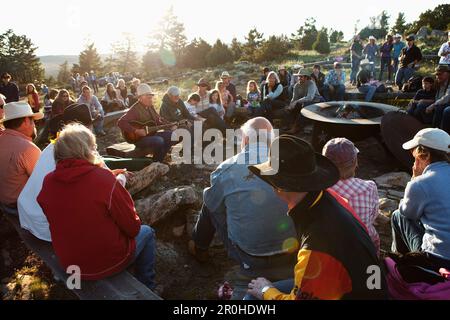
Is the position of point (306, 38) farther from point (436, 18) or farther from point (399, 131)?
point (399, 131)

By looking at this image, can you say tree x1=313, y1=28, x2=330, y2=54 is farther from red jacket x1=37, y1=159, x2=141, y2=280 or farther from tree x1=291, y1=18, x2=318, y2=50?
red jacket x1=37, y1=159, x2=141, y2=280

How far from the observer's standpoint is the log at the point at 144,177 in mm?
4523

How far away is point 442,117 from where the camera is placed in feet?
20.9

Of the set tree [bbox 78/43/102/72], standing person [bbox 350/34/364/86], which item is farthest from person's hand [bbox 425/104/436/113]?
tree [bbox 78/43/102/72]

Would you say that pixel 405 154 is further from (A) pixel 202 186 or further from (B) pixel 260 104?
(B) pixel 260 104

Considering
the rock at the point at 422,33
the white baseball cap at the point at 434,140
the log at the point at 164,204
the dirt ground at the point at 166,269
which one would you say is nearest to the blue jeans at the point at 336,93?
the dirt ground at the point at 166,269

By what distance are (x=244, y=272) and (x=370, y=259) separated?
57.7 inches

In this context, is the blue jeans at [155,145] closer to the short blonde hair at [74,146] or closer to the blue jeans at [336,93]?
the short blonde hair at [74,146]

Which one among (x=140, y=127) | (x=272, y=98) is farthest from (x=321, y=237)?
(x=272, y=98)

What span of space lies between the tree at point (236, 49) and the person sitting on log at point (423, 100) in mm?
26557

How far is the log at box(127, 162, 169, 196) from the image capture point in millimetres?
4523

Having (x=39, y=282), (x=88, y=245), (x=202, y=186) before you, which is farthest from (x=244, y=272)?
(x=202, y=186)

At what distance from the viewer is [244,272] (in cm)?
292

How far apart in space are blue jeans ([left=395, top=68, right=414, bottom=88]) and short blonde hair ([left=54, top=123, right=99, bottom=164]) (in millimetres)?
12328
